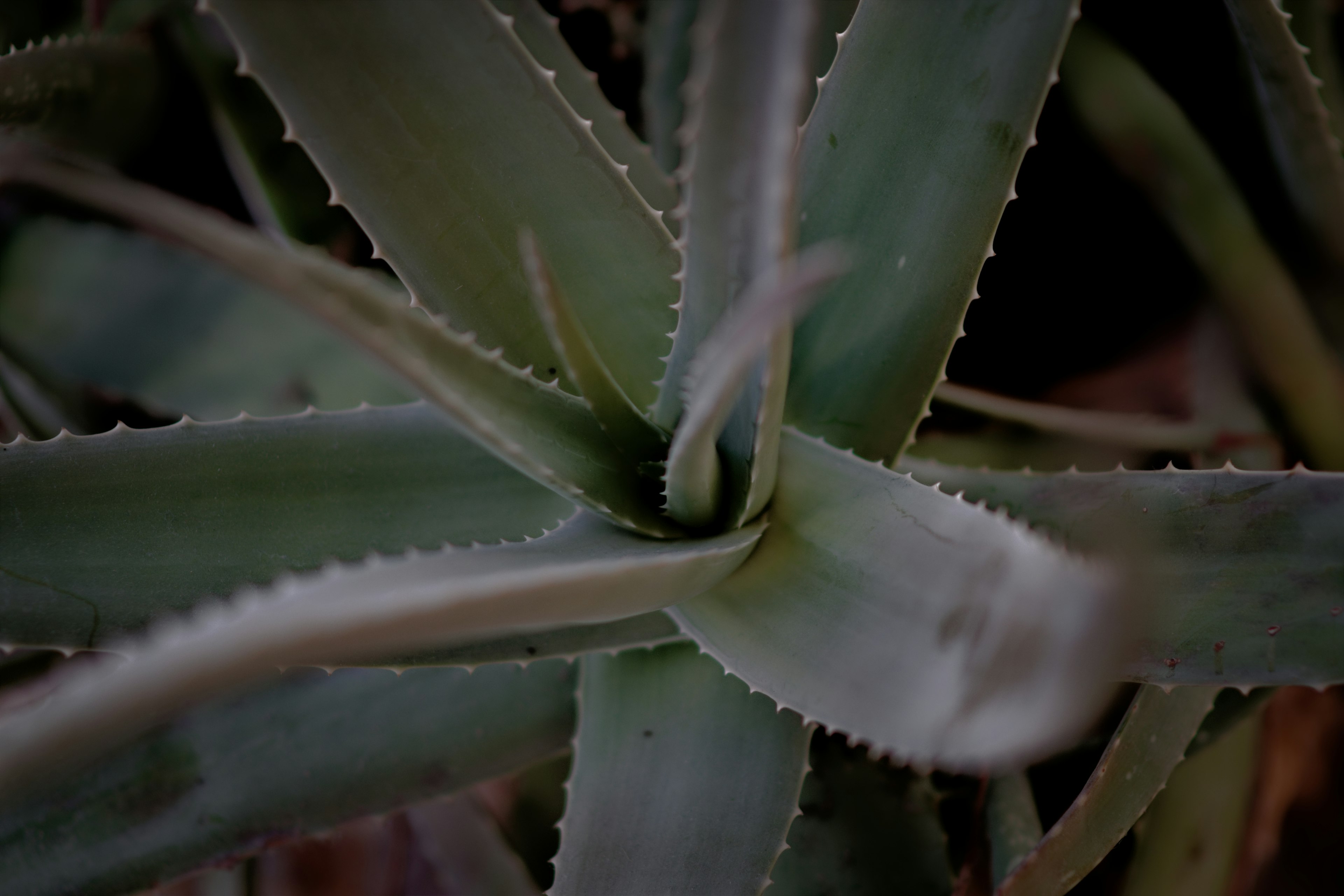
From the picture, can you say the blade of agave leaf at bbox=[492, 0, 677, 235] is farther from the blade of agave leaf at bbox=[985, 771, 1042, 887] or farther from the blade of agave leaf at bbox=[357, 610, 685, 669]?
the blade of agave leaf at bbox=[985, 771, 1042, 887]

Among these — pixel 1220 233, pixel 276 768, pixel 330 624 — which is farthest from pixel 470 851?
pixel 1220 233

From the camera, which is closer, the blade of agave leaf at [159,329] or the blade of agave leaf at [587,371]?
the blade of agave leaf at [587,371]

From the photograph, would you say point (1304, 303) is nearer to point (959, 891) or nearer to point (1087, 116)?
point (1087, 116)

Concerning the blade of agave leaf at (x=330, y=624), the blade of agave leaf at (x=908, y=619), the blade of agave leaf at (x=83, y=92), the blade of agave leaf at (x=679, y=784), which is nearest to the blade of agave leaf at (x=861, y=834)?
the blade of agave leaf at (x=679, y=784)

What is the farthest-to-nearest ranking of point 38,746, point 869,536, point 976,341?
point 976,341, point 869,536, point 38,746

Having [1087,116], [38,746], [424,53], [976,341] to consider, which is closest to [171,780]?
[38,746]

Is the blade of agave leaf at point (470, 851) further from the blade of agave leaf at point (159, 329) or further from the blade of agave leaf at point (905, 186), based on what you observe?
the blade of agave leaf at point (905, 186)

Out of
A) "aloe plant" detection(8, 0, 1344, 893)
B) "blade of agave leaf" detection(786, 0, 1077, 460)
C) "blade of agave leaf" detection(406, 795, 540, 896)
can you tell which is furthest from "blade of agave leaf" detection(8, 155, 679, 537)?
"blade of agave leaf" detection(406, 795, 540, 896)
